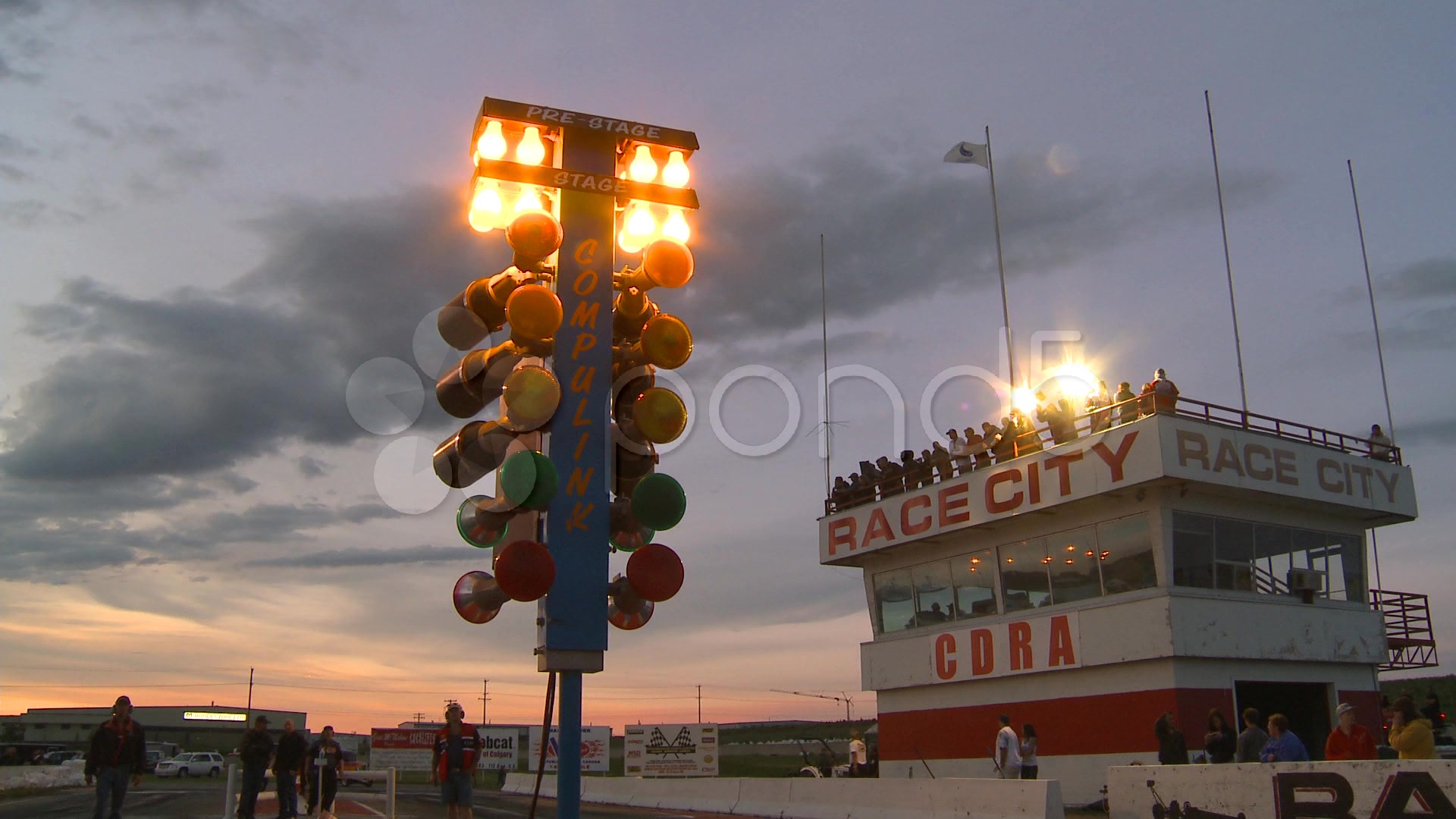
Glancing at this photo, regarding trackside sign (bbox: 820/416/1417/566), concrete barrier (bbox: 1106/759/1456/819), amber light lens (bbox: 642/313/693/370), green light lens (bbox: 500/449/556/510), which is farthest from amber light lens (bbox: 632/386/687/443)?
trackside sign (bbox: 820/416/1417/566)

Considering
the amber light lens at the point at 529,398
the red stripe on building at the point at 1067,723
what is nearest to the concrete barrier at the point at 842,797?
the red stripe on building at the point at 1067,723

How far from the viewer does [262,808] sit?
630 inches

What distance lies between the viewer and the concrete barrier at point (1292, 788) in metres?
10.8

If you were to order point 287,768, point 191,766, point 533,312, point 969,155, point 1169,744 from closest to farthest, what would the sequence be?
point 533,312 → point 287,768 → point 1169,744 → point 969,155 → point 191,766

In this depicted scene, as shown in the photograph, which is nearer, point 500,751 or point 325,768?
point 325,768

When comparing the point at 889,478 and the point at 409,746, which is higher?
the point at 889,478

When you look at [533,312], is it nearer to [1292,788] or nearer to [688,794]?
[1292,788]

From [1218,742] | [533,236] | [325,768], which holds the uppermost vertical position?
[533,236]

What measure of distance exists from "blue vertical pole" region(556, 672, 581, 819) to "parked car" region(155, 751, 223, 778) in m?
62.4

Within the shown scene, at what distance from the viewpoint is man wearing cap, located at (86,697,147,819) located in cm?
1422

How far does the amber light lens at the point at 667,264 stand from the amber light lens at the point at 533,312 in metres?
0.85

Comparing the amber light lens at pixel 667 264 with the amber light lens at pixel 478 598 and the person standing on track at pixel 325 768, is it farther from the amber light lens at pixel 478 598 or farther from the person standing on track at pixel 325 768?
the person standing on track at pixel 325 768

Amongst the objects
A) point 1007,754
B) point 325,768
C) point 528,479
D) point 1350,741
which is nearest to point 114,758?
point 325,768

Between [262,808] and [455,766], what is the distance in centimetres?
594
